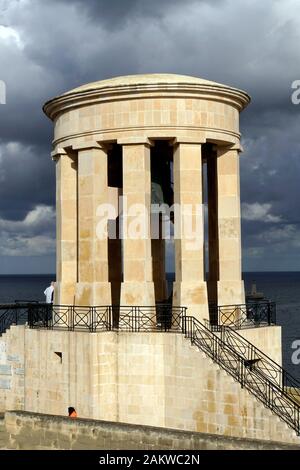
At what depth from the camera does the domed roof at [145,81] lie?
2180 centimetres

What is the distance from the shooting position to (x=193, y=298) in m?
21.7

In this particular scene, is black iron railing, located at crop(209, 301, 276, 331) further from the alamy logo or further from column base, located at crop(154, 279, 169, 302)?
the alamy logo

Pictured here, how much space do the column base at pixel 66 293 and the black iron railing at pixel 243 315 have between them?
4605mm

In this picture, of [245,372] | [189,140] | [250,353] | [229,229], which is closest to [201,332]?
[250,353]

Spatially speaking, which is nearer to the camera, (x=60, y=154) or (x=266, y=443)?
(x=266, y=443)

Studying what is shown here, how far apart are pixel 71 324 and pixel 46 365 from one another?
1.47 metres

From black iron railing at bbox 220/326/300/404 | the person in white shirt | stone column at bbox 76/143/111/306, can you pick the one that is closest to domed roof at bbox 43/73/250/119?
stone column at bbox 76/143/111/306

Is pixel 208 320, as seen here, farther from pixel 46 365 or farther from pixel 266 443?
pixel 266 443

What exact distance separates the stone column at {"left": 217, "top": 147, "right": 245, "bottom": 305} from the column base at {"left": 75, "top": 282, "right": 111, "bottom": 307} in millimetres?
3789

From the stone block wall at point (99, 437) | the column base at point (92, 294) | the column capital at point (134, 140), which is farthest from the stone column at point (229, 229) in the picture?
the stone block wall at point (99, 437)

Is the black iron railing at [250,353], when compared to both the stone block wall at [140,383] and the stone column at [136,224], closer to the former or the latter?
the stone block wall at [140,383]

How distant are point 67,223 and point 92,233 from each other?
6.31ft

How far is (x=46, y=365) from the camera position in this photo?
70.5 feet
